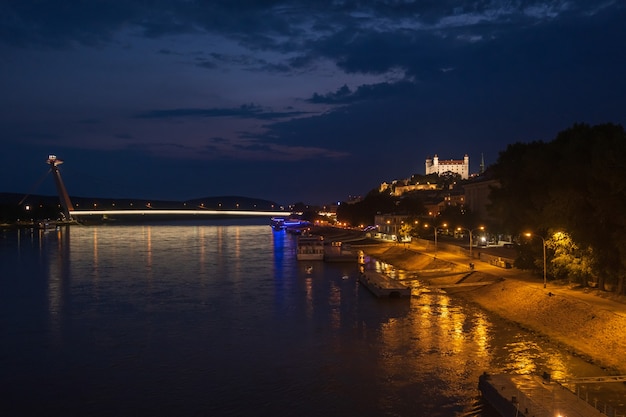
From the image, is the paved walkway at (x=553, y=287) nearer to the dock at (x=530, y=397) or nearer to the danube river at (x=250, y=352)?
the danube river at (x=250, y=352)

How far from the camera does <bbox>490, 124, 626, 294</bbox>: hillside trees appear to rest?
15773 millimetres

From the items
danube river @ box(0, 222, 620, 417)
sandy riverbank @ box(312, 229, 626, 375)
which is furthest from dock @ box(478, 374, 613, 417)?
sandy riverbank @ box(312, 229, 626, 375)

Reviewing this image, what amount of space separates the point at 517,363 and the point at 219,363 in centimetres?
673

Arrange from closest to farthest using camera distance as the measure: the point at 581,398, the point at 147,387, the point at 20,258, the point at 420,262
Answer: the point at 581,398, the point at 147,387, the point at 420,262, the point at 20,258

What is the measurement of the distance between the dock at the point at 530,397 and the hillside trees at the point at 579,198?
6178 mm

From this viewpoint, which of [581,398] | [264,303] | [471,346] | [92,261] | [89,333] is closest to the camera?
[581,398]

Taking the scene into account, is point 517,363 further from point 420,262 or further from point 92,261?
point 92,261

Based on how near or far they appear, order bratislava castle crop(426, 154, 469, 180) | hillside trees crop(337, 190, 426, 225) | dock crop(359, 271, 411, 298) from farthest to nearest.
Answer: bratislava castle crop(426, 154, 469, 180) < hillside trees crop(337, 190, 426, 225) < dock crop(359, 271, 411, 298)

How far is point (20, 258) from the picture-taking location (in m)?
41.5

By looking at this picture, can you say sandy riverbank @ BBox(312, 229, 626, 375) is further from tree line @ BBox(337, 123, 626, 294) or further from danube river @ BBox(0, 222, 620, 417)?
tree line @ BBox(337, 123, 626, 294)

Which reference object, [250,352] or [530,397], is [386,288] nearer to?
[250,352]

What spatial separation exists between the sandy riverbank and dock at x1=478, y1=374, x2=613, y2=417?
A: 2.68m

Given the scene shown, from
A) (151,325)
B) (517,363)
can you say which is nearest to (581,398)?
(517,363)

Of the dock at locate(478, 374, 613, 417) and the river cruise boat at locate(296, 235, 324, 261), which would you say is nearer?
the dock at locate(478, 374, 613, 417)
